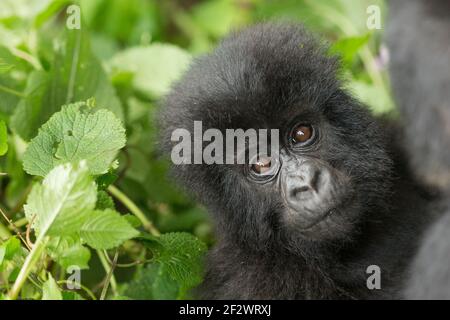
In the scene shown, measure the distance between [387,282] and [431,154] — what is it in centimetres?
90

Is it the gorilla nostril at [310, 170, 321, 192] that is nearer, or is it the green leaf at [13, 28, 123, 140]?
the gorilla nostril at [310, 170, 321, 192]

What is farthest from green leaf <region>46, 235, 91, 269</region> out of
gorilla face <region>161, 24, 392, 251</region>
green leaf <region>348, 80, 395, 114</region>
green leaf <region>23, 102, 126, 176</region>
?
green leaf <region>348, 80, 395, 114</region>

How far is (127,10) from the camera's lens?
508 centimetres

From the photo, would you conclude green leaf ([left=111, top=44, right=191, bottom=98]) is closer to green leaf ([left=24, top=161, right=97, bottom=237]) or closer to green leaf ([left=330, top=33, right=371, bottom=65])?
green leaf ([left=330, top=33, right=371, bottom=65])

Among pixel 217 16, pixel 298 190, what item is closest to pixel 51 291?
pixel 298 190

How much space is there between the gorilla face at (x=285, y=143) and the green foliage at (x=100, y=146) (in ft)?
0.62

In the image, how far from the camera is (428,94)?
5.31 feet

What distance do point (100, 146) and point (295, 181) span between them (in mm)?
671

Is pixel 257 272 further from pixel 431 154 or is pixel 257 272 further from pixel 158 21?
pixel 158 21

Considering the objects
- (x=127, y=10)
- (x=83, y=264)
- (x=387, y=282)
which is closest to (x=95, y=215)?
(x=83, y=264)

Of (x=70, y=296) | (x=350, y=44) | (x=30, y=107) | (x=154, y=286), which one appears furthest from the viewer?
(x=350, y=44)

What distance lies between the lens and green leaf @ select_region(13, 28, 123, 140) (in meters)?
2.89

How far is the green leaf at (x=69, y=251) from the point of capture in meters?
1.97

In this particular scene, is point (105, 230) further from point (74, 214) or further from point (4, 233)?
point (4, 233)
